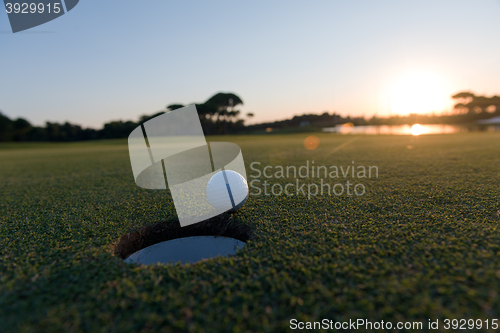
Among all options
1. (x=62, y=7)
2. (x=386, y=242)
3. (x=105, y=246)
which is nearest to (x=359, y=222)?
(x=386, y=242)

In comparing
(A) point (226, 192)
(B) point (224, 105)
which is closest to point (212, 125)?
(B) point (224, 105)

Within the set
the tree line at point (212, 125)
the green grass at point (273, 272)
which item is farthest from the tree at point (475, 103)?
the green grass at point (273, 272)

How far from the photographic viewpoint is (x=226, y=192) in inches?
128

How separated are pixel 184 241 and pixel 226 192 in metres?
0.79

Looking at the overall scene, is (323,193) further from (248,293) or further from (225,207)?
(248,293)

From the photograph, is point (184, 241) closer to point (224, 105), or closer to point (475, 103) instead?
point (224, 105)

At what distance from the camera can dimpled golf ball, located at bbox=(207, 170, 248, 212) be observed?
3.26 metres

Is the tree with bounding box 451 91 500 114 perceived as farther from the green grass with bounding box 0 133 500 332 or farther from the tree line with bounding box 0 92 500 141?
the green grass with bounding box 0 133 500 332

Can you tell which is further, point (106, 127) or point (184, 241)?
point (106, 127)

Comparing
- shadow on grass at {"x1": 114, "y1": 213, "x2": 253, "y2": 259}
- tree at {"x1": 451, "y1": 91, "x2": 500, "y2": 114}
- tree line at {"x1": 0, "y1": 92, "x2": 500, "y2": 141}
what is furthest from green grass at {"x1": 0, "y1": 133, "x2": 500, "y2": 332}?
tree at {"x1": 451, "y1": 91, "x2": 500, "y2": 114}

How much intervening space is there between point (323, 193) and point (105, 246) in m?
3.21

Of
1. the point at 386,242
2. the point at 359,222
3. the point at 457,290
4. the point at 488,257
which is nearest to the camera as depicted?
the point at 457,290

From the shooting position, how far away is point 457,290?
171 cm

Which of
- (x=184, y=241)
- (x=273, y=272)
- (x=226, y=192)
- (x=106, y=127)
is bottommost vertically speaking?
(x=184, y=241)
